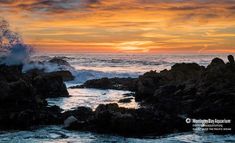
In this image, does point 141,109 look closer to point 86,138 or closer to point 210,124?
point 210,124

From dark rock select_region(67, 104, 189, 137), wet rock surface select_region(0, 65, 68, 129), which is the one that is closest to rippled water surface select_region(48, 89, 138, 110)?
wet rock surface select_region(0, 65, 68, 129)

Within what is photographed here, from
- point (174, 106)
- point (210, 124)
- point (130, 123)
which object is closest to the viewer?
point (130, 123)

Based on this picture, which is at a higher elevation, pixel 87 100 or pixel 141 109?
pixel 141 109

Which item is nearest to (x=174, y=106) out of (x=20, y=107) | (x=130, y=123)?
(x=130, y=123)

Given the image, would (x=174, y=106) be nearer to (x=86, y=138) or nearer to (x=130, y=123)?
(x=130, y=123)

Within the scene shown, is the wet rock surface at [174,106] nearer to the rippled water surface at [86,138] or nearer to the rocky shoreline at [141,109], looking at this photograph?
the rocky shoreline at [141,109]

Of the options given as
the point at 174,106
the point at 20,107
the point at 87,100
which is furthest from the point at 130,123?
the point at 87,100

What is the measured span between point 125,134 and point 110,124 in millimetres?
1053

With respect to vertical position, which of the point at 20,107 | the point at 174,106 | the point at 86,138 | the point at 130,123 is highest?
the point at 20,107

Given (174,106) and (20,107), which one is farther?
(174,106)

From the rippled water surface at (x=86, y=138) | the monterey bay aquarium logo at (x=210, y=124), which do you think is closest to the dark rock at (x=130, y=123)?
the monterey bay aquarium logo at (x=210, y=124)

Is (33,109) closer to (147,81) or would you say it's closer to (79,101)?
(79,101)

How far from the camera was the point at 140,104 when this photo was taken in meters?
33.7

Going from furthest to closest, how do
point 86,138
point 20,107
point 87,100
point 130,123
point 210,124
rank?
point 87,100 < point 20,107 < point 210,124 < point 130,123 < point 86,138
